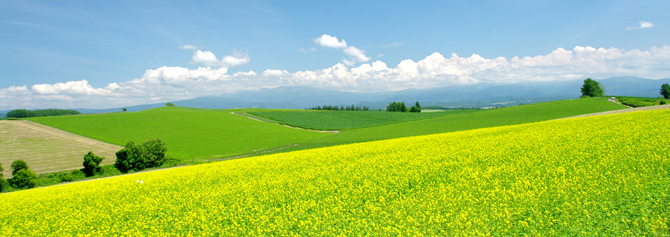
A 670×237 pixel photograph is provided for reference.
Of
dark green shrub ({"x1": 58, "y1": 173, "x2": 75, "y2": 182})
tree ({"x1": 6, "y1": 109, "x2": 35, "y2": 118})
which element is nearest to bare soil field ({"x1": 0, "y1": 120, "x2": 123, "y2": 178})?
dark green shrub ({"x1": 58, "y1": 173, "x2": 75, "y2": 182})

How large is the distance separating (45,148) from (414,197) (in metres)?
59.1

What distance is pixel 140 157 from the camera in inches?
1334

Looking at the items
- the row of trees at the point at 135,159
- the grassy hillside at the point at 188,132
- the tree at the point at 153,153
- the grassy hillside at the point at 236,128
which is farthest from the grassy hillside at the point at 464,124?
the row of trees at the point at 135,159

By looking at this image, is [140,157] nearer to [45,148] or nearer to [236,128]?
[45,148]

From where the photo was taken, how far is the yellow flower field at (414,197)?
262 inches

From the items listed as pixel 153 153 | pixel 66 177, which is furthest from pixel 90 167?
pixel 153 153

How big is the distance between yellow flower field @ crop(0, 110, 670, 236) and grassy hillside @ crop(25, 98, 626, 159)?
27369 mm

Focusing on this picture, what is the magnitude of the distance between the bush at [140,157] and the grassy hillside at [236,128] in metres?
5.91

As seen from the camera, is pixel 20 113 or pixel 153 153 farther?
pixel 20 113

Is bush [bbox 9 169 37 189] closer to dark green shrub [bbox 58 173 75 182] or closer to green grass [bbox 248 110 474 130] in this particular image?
dark green shrub [bbox 58 173 75 182]

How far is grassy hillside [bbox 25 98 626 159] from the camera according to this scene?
43438mm

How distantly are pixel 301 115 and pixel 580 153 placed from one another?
79343 millimetres

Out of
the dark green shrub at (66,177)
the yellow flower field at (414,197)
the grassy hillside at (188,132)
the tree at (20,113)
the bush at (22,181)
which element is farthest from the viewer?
the tree at (20,113)

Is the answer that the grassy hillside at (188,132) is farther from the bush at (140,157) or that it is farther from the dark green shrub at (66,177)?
the dark green shrub at (66,177)
